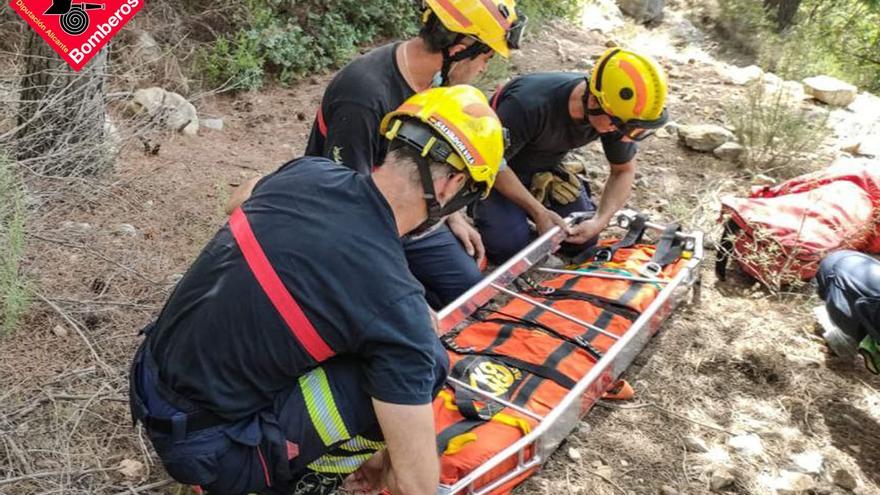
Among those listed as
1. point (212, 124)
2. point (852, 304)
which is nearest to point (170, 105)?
point (212, 124)

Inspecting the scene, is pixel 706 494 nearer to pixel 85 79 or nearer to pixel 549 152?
pixel 549 152

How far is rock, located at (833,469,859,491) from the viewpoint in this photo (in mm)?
2953

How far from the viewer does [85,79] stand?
3.87 meters

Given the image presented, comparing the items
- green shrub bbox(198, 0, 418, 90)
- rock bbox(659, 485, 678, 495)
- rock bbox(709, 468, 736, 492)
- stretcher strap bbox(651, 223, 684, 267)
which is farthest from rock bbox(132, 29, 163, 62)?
rock bbox(709, 468, 736, 492)

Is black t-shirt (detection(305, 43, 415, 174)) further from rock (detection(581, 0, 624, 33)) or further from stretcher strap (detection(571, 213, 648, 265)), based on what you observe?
rock (detection(581, 0, 624, 33))

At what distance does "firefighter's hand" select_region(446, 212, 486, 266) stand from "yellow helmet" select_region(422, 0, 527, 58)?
1.05 m

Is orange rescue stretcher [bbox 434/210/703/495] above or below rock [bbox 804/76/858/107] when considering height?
below

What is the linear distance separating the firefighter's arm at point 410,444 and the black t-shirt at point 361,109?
134 cm

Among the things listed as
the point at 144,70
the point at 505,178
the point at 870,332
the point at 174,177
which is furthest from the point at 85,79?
the point at 870,332

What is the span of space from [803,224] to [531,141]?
1.58 meters

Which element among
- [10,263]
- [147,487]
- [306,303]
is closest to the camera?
[306,303]

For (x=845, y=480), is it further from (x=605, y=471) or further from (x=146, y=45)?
(x=146, y=45)

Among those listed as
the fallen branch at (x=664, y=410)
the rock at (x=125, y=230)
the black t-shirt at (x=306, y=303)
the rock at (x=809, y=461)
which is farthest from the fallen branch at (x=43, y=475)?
the rock at (x=809, y=461)

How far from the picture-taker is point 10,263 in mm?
2883
